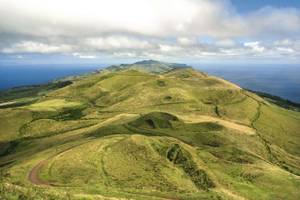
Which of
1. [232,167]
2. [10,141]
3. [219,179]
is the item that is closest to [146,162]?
[219,179]

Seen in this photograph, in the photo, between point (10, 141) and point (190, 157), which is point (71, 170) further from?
point (10, 141)

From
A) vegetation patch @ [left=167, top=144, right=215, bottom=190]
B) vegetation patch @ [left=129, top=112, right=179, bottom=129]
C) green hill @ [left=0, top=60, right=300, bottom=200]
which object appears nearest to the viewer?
green hill @ [left=0, top=60, right=300, bottom=200]

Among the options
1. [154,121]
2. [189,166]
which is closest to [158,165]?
[189,166]

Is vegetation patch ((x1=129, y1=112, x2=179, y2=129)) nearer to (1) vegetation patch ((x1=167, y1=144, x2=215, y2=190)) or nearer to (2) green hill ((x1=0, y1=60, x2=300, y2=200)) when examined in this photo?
(2) green hill ((x1=0, y1=60, x2=300, y2=200))

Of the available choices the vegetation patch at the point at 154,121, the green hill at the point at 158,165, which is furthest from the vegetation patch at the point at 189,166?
the vegetation patch at the point at 154,121

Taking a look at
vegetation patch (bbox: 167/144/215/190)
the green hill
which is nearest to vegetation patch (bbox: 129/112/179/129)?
the green hill

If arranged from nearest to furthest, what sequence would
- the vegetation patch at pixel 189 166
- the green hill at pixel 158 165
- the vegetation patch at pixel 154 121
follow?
the green hill at pixel 158 165 → the vegetation patch at pixel 189 166 → the vegetation patch at pixel 154 121

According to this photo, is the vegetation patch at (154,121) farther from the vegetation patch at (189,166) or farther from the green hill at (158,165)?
the vegetation patch at (189,166)

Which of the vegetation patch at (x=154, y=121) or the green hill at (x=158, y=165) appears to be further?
the vegetation patch at (x=154, y=121)

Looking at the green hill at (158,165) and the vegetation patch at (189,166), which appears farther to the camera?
the vegetation patch at (189,166)

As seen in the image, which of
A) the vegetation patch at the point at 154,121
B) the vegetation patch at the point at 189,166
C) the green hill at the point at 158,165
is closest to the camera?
the green hill at the point at 158,165

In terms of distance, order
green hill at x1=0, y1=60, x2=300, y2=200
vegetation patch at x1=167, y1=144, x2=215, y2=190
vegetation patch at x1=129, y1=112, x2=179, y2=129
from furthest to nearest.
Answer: vegetation patch at x1=129, y1=112, x2=179, y2=129
vegetation patch at x1=167, y1=144, x2=215, y2=190
green hill at x1=0, y1=60, x2=300, y2=200

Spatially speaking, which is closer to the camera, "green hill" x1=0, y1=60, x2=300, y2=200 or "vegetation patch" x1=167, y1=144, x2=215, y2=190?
"green hill" x1=0, y1=60, x2=300, y2=200
